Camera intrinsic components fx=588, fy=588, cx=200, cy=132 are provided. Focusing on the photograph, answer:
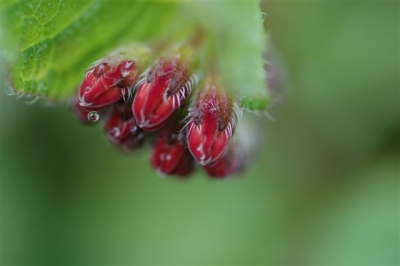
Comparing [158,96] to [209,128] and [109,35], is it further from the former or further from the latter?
[109,35]

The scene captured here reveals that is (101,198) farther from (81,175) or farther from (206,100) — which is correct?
(206,100)

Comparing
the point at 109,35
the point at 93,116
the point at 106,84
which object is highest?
the point at 109,35

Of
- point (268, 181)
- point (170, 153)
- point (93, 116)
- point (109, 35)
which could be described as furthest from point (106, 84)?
point (268, 181)

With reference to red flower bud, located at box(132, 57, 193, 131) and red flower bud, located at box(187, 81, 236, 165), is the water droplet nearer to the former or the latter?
red flower bud, located at box(132, 57, 193, 131)

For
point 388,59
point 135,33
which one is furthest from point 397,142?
point 135,33

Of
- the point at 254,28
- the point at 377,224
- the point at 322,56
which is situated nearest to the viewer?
the point at 254,28

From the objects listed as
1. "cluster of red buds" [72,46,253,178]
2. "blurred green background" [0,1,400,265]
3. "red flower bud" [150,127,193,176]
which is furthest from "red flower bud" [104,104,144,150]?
"blurred green background" [0,1,400,265]

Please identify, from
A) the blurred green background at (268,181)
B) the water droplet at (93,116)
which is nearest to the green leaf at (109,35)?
the water droplet at (93,116)
